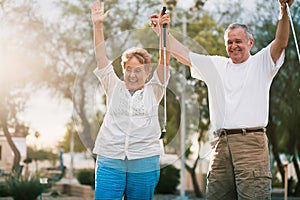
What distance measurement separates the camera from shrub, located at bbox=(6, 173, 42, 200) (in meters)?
10.7

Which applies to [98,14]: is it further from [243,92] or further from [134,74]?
[243,92]

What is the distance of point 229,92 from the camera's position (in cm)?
319

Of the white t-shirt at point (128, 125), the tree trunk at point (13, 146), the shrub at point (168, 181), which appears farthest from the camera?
the shrub at point (168, 181)

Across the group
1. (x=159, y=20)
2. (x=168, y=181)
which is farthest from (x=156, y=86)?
(x=168, y=181)

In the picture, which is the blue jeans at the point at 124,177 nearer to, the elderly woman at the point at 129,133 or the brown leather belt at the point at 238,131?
the elderly woman at the point at 129,133

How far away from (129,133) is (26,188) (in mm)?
7992

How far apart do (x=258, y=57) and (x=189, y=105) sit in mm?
953

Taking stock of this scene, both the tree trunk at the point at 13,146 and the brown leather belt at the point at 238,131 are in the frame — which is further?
the tree trunk at the point at 13,146

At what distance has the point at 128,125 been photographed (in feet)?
10.1

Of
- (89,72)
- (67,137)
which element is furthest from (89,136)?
(67,137)

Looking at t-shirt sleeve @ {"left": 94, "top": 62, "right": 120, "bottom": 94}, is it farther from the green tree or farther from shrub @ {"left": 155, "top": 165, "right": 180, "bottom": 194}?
shrub @ {"left": 155, "top": 165, "right": 180, "bottom": 194}

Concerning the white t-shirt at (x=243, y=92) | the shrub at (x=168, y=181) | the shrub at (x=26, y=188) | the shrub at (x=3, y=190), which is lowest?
the shrub at (x=168, y=181)

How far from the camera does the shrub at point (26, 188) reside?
10.7m

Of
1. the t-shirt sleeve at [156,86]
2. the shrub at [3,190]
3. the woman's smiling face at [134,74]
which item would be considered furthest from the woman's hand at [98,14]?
the shrub at [3,190]
